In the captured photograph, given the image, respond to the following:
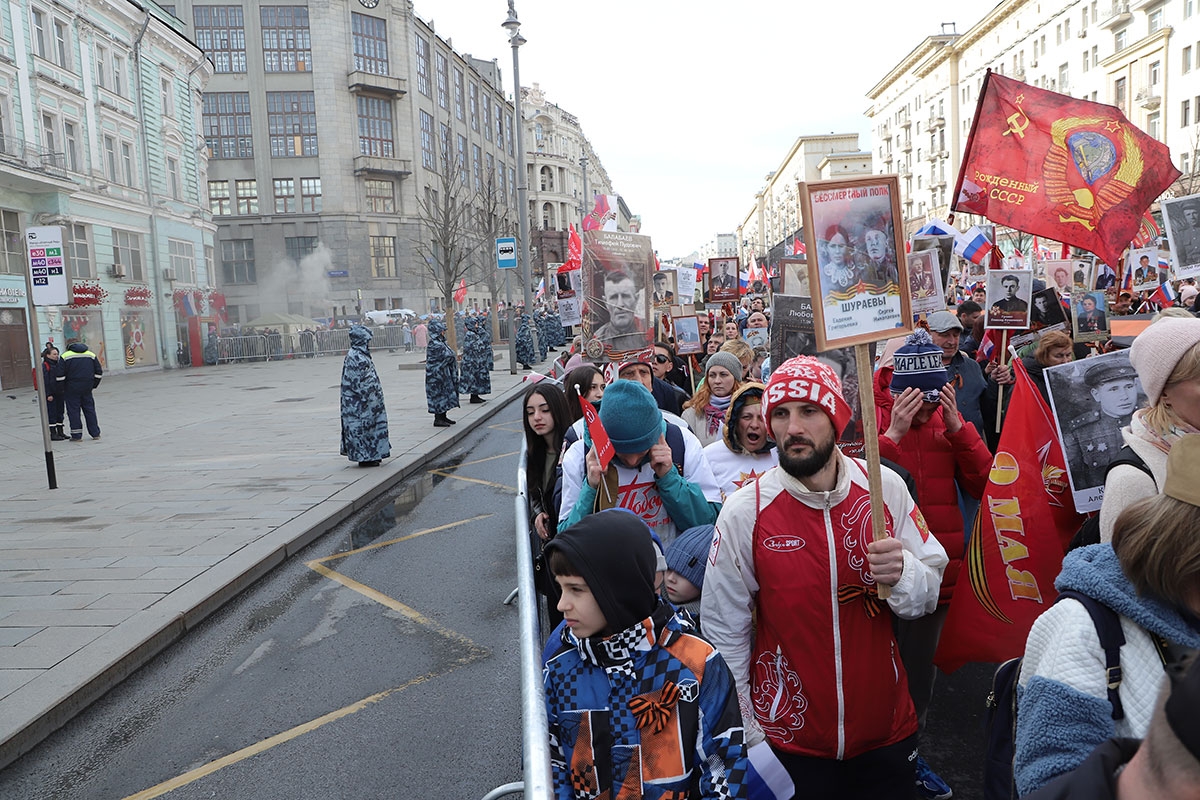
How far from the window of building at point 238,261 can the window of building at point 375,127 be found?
34.3 ft

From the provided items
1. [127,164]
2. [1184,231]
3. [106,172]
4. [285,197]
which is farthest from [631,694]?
[285,197]

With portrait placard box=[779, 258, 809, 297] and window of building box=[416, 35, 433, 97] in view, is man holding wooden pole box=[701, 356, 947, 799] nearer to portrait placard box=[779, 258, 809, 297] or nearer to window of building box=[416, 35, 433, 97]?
portrait placard box=[779, 258, 809, 297]

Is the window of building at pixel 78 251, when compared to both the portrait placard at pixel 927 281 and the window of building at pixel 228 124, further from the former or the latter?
the portrait placard at pixel 927 281

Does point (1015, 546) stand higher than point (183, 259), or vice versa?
point (183, 259)

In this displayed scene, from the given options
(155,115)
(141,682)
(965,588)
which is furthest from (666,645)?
(155,115)

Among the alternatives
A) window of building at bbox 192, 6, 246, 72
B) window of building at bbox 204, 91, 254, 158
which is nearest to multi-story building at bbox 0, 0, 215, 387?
window of building at bbox 204, 91, 254, 158

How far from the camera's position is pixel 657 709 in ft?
7.28

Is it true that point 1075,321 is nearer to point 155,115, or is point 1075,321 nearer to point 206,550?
point 206,550

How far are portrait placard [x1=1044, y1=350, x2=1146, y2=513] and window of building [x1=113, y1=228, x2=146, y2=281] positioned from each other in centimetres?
3851

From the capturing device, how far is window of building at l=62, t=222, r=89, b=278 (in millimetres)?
32125

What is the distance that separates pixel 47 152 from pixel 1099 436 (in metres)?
35.8

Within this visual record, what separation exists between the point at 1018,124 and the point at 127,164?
39319 mm

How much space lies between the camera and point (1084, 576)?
66.1 inches

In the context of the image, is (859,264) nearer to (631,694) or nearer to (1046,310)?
(631,694)
